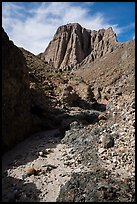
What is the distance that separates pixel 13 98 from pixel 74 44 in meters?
68.7

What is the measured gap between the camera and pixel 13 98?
1445 centimetres

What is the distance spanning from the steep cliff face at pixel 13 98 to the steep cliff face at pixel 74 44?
202 ft

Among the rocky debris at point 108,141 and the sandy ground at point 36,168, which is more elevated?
the rocky debris at point 108,141

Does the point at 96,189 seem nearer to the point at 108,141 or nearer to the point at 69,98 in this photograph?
the point at 108,141

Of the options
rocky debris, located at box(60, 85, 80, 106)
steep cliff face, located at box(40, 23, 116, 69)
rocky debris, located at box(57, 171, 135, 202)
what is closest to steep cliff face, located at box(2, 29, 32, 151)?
rocky debris, located at box(57, 171, 135, 202)

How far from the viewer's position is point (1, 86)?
13.3 m

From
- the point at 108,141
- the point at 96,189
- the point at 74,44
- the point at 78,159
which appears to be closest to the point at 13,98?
the point at 78,159

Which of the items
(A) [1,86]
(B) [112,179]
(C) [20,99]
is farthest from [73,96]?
(B) [112,179]

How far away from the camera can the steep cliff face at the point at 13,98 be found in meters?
13.7

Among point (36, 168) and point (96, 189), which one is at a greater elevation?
point (36, 168)

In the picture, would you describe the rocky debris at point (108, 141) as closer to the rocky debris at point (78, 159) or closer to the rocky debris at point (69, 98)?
the rocky debris at point (78, 159)

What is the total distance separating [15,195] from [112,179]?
8.96 feet

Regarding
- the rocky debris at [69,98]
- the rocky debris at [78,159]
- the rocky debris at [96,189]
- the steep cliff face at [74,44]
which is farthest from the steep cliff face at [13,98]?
the steep cliff face at [74,44]

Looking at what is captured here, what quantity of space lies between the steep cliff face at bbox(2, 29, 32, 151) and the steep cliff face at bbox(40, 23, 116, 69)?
6161 cm
